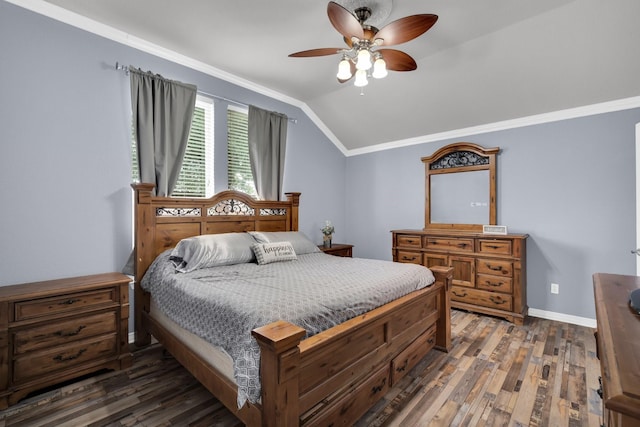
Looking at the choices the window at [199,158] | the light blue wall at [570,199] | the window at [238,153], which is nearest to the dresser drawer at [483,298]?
the light blue wall at [570,199]

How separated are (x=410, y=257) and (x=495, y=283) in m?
1.03

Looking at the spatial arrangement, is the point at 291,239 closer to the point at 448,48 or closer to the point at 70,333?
the point at 70,333

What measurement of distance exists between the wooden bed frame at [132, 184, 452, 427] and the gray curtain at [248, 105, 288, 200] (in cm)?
43

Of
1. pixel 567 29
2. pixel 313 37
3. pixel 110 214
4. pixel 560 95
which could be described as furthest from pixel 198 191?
pixel 560 95

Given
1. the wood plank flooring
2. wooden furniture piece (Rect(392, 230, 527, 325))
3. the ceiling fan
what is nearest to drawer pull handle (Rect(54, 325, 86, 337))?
the wood plank flooring

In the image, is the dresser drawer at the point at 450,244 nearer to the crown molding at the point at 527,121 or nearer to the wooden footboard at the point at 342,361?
the wooden footboard at the point at 342,361

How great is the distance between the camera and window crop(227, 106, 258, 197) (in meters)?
3.67

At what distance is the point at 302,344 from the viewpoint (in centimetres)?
144

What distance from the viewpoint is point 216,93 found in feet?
11.5

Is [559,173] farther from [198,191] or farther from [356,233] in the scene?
[198,191]

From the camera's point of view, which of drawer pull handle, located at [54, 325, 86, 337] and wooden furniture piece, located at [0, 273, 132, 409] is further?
drawer pull handle, located at [54, 325, 86, 337]

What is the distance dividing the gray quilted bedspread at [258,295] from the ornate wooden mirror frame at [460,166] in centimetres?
177

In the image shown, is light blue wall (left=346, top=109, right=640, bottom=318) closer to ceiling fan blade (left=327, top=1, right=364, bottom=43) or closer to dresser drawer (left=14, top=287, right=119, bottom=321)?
ceiling fan blade (left=327, top=1, right=364, bottom=43)

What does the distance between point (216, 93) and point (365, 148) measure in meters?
2.52
